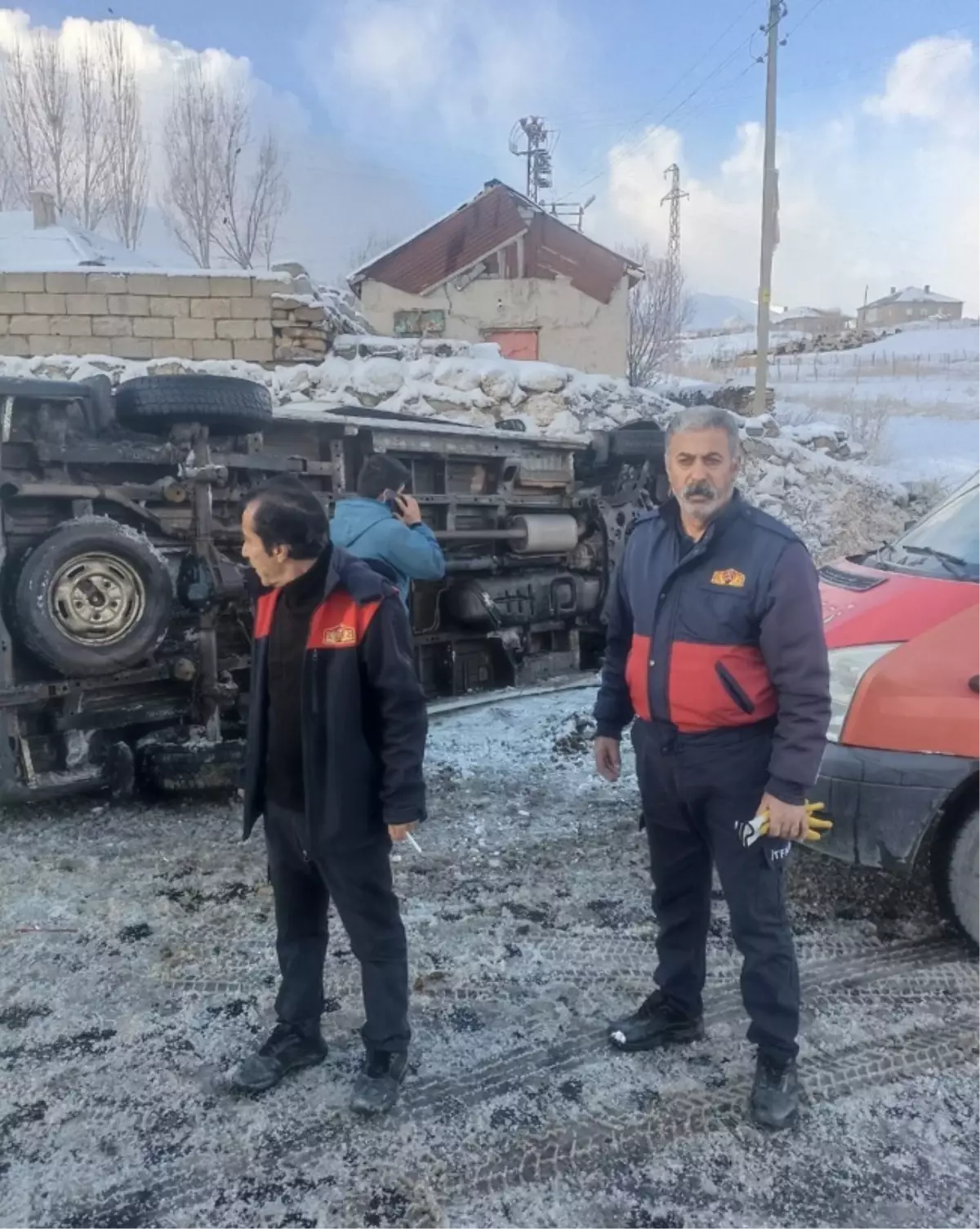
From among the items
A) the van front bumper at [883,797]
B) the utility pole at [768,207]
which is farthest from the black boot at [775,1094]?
the utility pole at [768,207]

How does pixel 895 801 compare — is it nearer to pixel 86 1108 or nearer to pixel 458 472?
pixel 86 1108

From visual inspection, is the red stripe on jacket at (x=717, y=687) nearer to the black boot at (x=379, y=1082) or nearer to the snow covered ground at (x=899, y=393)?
the black boot at (x=379, y=1082)

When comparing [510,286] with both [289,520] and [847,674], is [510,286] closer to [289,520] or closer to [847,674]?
[847,674]

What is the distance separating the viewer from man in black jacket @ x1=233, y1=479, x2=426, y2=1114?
2.58 m

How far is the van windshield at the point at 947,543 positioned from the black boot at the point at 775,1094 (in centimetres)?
186

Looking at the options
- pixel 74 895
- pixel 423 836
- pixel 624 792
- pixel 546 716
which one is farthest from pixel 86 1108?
pixel 546 716

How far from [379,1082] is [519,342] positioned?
22706 mm

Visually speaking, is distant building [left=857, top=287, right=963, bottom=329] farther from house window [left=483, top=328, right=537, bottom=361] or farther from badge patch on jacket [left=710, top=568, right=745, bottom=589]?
badge patch on jacket [left=710, top=568, right=745, bottom=589]

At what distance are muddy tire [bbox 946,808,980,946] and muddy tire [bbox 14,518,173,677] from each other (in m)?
3.69

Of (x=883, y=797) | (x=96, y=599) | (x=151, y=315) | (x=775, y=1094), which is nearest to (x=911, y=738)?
(x=883, y=797)

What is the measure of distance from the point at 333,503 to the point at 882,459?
1543 cm

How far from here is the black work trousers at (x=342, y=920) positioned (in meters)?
2.68

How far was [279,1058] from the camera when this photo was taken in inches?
112

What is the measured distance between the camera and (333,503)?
5984 millimetres
